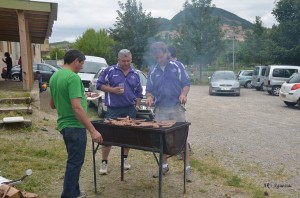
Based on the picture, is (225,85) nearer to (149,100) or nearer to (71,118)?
(149,100)

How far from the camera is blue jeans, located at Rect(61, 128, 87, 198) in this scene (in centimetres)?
377

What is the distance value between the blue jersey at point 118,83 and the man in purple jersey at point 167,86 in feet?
0.87

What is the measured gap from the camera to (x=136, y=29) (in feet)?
98.5

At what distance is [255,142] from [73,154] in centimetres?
502

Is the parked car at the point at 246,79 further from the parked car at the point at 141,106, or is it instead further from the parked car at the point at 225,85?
the parked car at the point at 141,106

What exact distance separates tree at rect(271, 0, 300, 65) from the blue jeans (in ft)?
72.0

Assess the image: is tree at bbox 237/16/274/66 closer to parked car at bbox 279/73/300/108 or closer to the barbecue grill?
parked car at bbox 279/73/300/108

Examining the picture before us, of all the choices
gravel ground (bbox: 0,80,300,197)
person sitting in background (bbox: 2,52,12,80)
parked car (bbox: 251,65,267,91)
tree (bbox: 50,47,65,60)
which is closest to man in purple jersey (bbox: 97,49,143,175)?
gravel ground (bbox: 0,80,300,197)

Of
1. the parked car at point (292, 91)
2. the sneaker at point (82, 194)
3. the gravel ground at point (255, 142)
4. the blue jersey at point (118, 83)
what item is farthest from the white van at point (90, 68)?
the sneaker at point (82, 194)

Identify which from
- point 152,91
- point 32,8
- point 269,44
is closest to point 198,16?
point 269,44

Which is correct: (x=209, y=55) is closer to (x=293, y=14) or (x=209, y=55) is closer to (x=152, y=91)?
(x=293, y=14)

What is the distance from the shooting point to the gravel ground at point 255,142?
5.41 m

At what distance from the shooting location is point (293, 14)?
23578mm

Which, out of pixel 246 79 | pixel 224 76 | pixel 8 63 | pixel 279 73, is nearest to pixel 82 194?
pixel 8 63
